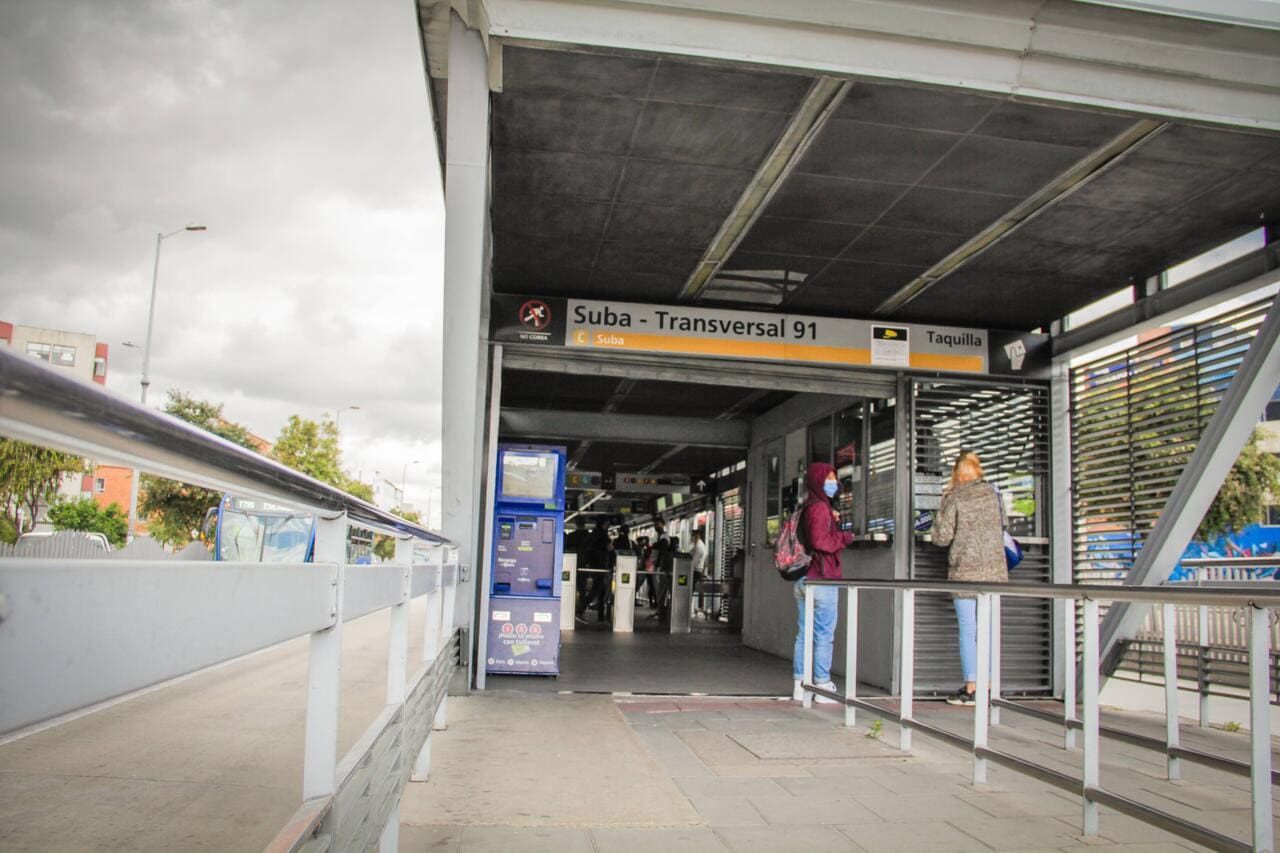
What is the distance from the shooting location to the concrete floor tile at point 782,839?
4.06 meters

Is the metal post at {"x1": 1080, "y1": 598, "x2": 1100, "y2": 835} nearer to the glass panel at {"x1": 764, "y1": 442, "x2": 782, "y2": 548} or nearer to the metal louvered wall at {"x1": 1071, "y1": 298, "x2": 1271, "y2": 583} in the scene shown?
the metal louvered wall at {"x1": 1071, "y1": 298, "x2": 1271, "y2": 583}

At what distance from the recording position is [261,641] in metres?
1.29

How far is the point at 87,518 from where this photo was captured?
27953 millimetres

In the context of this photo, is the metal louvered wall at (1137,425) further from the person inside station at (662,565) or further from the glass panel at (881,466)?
the person inside station at (662,565)

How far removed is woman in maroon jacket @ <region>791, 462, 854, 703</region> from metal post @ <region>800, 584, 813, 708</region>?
9 cm

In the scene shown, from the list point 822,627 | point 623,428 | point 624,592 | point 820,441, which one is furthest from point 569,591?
point 822,627

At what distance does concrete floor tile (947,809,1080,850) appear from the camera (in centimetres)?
424

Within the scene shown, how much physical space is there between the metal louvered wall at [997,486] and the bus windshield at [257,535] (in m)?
15.2

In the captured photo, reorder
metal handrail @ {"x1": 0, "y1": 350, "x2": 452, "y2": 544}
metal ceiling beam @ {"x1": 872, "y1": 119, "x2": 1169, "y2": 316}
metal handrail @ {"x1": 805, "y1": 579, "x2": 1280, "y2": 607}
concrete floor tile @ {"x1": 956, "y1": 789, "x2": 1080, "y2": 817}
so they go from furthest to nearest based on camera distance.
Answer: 1. metal ceiling beam @ {"x1": 872, "y1": 119, "x2": 1169, "y2": 316}
2. concrete floor tile @ {"x1": 956, "y1": 789, "x2": 1080, "y2": 817}
3. metal handrail @ {"x1": 805, "y1": 579, "x2": 1280, "y2": 607}
4. metal handrail @ {"x1": 0, "y1": 350, "x2": 452, "y2": 544}

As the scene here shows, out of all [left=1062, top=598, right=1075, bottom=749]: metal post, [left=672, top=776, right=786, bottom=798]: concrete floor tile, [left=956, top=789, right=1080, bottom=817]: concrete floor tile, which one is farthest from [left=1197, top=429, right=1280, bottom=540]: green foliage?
[left=672, top=776, right=786, bottom=798]: concrete floor tile

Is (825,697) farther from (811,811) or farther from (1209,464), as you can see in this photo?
(1209,464)

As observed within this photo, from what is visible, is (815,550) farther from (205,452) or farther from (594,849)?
(205,452)

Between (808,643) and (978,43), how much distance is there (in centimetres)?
467

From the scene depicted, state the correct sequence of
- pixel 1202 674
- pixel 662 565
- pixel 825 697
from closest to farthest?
pixel 1202 674
pixel 825 697
pixel 662 565
